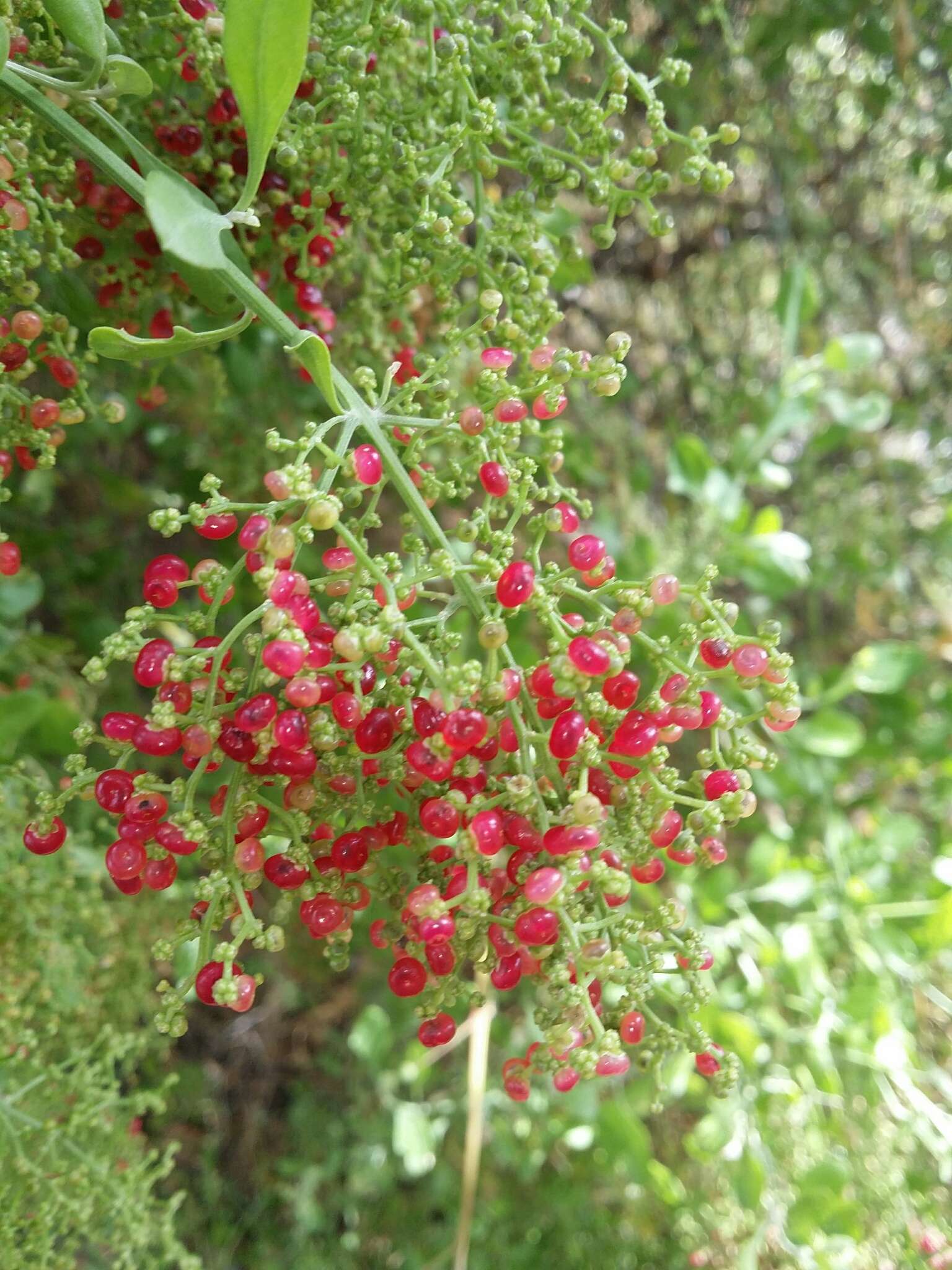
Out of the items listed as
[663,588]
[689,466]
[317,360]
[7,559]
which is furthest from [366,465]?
[689,466]

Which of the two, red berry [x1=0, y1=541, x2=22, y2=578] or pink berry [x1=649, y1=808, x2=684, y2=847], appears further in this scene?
red berry [x1=0, y1=541, x2=22, y2=578]

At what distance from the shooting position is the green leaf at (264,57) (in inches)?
14.6

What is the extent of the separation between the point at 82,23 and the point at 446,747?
355mm

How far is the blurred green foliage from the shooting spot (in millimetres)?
815

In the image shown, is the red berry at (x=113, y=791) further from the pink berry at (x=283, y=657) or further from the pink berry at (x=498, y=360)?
the pink berry at (x=498, y=360)


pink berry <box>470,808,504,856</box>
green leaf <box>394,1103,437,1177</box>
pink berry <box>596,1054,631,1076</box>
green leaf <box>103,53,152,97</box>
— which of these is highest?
green leaf <box>103,53,152,97</box>

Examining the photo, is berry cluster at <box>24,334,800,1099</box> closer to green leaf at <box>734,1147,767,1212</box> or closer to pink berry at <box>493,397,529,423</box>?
pink berry at <box>493,397,529,423</box>

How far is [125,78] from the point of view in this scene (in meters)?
0.43

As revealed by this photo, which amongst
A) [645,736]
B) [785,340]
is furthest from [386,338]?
[785,340]

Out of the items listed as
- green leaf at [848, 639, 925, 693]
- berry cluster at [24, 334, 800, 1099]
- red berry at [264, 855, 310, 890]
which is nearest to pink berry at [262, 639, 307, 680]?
berry cluster at [24, 334, 800, 1099]

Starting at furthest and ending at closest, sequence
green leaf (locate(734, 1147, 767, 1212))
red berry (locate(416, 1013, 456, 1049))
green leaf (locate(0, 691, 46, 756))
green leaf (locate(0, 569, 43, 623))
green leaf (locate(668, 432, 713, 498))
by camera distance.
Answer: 1. green leaf (locate(668, 432, 713, 498))
2. green leaf (locate(734, 1147, 767, 1212))
3. green leaf (locate(0, 569, 43, 623))
4. green leaf (locate(0, 691, 46, 756))
5. red berry (locate(416, 1013, 456, 1049))

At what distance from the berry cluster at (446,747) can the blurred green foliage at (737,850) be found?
0.29m

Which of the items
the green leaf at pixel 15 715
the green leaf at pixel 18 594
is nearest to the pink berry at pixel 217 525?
the green leaf at pixel 15 715

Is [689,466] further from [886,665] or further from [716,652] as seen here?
[716,652]
